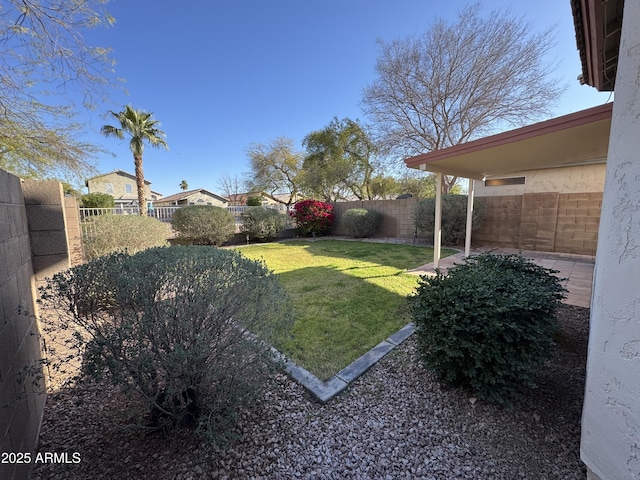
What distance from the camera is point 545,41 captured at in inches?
399

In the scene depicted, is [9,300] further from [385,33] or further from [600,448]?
[385,33]

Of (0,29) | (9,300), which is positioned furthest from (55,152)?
(9,300)

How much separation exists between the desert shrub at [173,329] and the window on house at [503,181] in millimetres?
9449

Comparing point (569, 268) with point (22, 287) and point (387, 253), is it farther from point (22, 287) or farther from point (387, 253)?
A: point (22, 287)

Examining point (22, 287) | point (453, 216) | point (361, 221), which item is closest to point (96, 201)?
point (361, 221)

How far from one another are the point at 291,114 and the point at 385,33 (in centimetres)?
633

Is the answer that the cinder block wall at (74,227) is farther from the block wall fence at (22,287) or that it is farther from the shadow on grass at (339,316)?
the shadow on grass at (339,316)

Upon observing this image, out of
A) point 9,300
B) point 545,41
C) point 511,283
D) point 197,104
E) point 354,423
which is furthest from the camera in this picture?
point 197,104

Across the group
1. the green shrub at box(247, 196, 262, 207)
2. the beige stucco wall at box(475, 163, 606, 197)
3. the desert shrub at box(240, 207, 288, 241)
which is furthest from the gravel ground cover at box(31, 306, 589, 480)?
the green shrub at box(247, 196, 262, 207)

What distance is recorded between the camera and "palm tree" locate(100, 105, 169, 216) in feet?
46.8

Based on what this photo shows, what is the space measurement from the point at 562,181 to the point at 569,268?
3106mm

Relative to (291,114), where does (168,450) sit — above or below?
below

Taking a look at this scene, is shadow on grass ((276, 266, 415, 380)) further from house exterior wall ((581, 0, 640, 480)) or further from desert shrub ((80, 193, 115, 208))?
desert shrub ((80, 193, 115, 208))

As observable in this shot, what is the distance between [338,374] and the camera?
96.5 inches
